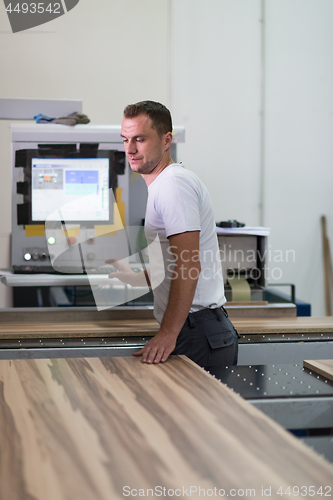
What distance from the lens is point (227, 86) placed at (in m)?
3.85

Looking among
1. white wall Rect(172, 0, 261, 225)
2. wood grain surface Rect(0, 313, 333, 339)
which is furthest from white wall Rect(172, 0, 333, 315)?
wood grain surface Rect(0, 313, 333, 339)

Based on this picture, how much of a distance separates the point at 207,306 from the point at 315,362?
1.22 ft

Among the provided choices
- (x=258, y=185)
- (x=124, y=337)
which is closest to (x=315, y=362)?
(x=124, y=337)

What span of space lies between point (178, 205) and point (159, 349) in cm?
42

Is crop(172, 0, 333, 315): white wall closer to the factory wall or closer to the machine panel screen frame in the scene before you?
the factory wall

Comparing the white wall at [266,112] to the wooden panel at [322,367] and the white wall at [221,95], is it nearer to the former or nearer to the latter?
the white wall at [221,95]

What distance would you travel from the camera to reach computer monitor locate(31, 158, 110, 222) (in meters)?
2.44

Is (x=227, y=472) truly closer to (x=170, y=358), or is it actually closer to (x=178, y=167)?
(x=170, y=358)

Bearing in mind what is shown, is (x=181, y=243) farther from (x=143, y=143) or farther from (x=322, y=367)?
(x=322, y=367)

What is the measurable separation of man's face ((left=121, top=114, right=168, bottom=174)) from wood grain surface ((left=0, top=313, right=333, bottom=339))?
0.69 m

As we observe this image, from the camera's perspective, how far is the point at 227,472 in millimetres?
708

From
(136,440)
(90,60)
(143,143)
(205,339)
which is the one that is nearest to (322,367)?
(205,339)

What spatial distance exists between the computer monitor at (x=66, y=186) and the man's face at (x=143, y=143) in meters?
0.91

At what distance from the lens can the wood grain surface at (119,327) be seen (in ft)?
6.07
